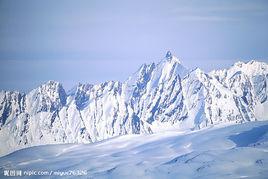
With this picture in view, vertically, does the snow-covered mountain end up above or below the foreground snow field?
above

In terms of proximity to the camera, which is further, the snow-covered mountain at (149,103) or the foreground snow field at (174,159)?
the snow-covered mountain at (149,103)

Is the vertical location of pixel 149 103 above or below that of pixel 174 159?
above

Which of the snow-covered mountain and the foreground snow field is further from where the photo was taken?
the snow-covered mountain

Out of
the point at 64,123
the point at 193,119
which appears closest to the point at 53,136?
the point at 64,123

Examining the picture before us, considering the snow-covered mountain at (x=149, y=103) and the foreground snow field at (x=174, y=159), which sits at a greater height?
the snow-covered mountain at (x=149, y=103)

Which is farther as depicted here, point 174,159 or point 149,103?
point 149,103
